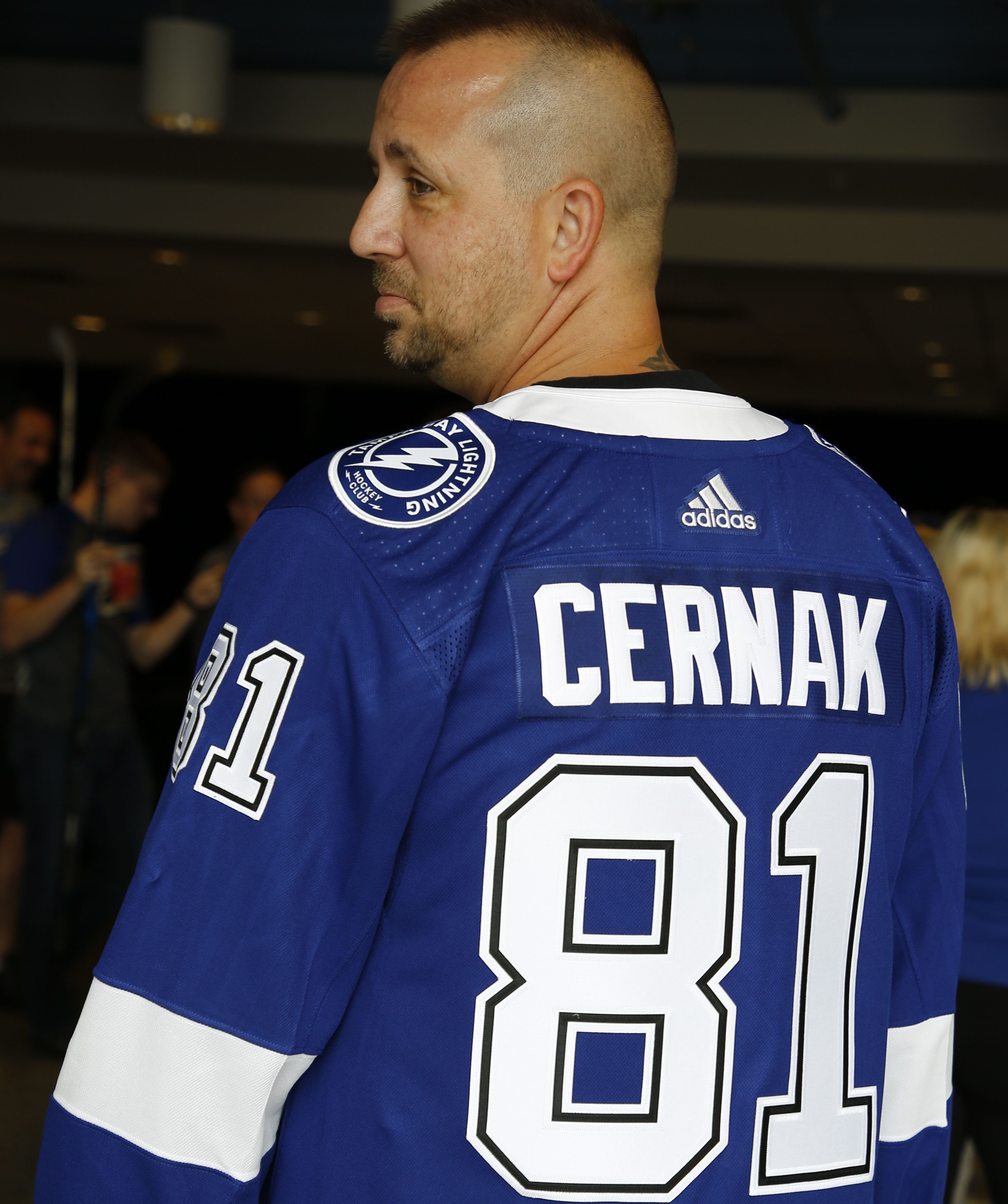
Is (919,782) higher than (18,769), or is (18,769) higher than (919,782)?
(919,782)

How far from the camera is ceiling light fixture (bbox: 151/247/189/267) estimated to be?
6824 mm

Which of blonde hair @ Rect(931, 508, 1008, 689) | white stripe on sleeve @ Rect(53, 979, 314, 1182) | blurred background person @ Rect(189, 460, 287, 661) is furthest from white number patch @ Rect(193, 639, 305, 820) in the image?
blurred background person @ Rect(189, 460, 287, 661)

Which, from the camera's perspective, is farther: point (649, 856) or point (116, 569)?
point (116, 569)

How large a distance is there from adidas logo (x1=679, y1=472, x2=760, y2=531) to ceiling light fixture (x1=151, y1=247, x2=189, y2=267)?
6.40 metres

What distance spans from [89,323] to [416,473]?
942 cm

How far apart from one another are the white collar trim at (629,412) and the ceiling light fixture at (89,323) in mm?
8931

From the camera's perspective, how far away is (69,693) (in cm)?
355

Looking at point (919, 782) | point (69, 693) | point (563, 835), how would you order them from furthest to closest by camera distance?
point (69, 693) < point (919, 782) < point (563, 835)

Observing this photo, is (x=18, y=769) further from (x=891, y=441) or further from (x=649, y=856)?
(x=891, y=441)

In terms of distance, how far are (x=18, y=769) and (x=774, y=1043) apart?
3186 mm

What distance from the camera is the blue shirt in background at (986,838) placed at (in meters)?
2.08

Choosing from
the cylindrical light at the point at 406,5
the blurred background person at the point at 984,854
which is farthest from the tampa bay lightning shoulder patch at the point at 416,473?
the cylindrical light at the point at 406,5

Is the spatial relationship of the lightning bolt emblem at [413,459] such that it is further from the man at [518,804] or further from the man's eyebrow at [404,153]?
the man's eyebrow at [404,153]

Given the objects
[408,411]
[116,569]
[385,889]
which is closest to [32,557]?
[116,569]
